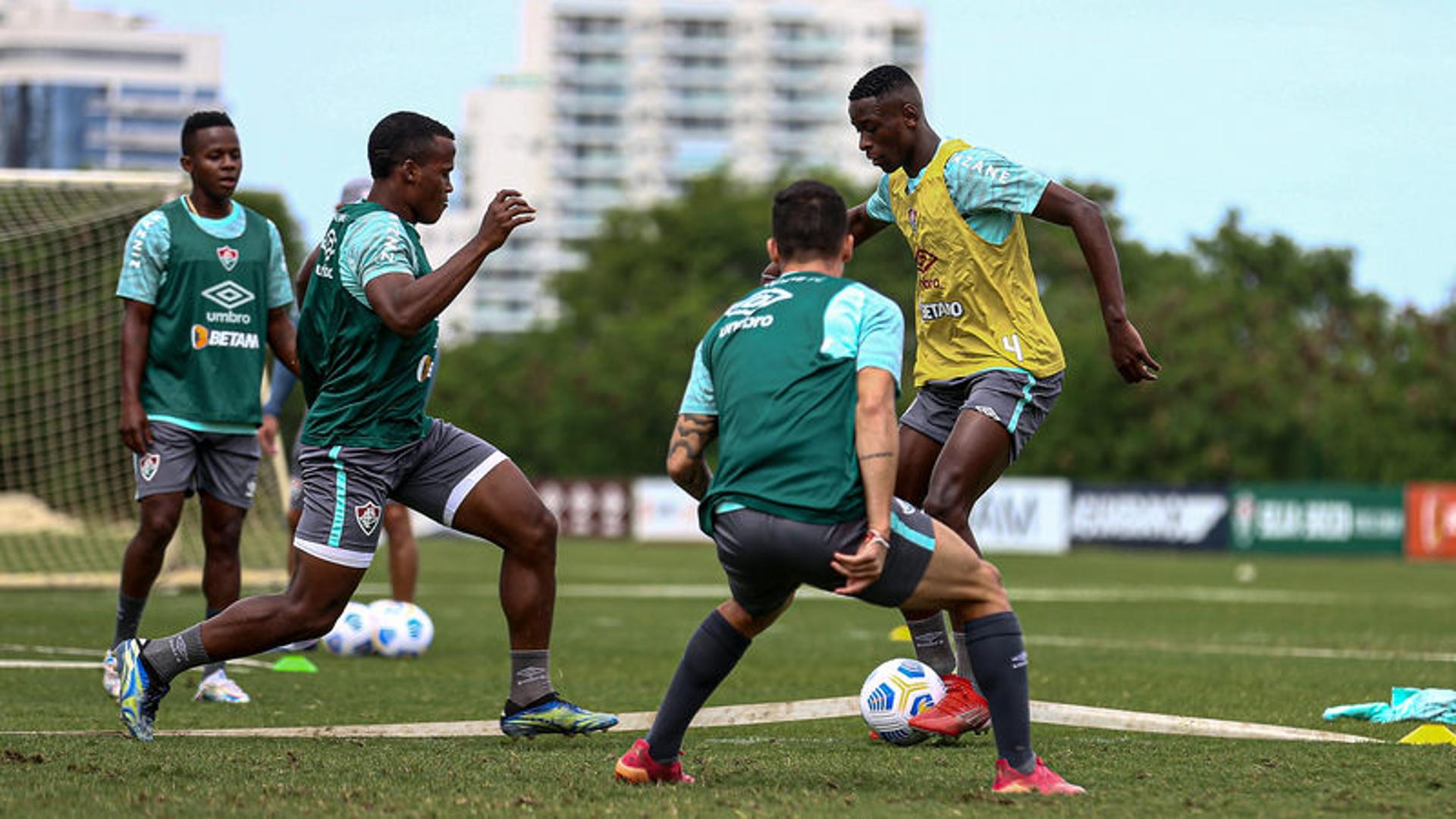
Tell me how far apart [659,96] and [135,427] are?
159 m

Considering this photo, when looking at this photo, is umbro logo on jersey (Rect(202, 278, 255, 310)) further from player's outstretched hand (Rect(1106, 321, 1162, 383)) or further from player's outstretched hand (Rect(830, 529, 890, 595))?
player's outstretched hand (Rect(830, 529, 890, 595))

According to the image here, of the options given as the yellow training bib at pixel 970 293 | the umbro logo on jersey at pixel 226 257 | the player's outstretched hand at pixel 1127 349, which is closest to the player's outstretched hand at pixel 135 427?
the umbro logo on jersey at pixel 226 257

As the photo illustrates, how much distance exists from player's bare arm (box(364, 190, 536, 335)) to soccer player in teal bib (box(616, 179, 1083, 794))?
3.24 ft

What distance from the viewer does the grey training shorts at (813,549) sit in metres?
5.52

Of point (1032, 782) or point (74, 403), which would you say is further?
point (74, 403)

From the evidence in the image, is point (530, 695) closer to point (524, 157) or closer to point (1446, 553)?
point (1446, 553)

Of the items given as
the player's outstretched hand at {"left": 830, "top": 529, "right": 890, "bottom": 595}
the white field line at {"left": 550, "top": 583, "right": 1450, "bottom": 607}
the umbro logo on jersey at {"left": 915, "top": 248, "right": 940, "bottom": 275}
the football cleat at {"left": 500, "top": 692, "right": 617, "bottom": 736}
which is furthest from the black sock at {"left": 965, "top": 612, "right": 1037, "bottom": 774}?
the white field line at {"left": 550, "top": 583, "right": 1450, "bottom": 607}

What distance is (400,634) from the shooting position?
11492mm

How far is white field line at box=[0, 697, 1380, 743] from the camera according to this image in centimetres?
739

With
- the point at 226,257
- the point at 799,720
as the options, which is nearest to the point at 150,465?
the point at 226,257

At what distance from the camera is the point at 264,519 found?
1919 cm

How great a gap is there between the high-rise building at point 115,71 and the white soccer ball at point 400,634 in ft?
500

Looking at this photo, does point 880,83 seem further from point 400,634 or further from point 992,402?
point 400,634

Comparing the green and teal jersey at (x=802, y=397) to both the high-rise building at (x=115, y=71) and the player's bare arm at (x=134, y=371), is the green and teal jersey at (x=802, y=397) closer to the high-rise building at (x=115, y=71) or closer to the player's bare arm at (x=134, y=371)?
the player's bare arm at (x=134, y=371)
